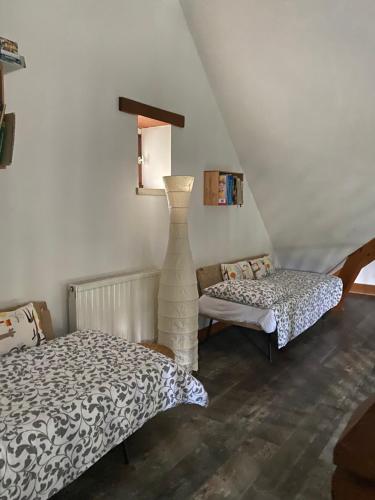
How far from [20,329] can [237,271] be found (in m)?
2.24

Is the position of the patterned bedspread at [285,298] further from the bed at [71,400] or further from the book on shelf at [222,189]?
the bed at [71,400]

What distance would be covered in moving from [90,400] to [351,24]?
253cm

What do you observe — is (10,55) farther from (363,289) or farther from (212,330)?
(363,289)

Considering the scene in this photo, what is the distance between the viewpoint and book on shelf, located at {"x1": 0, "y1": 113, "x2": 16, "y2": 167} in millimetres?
1767

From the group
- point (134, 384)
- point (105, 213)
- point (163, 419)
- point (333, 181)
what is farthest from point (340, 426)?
point (333, 181)

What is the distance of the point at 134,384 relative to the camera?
5.98 feet

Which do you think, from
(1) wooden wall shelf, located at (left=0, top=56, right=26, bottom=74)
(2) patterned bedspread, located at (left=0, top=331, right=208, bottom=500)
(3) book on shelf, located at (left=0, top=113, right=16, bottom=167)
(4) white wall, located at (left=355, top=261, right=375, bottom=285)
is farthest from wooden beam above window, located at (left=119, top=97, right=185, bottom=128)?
(4) white wall, located at (left=355, top=261, right=375, bottom=285)

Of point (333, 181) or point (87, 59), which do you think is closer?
point (87, 59)

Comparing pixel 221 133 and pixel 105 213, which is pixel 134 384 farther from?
pixel 221 133

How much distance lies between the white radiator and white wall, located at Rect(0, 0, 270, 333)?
0.40ft

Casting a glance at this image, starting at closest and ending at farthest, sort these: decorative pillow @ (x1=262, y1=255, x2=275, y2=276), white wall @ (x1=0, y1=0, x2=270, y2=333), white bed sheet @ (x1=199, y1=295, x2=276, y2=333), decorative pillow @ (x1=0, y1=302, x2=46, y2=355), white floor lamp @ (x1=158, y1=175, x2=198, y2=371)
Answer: decorative pillow @ (x1=0, y1=302, x2=46, y2=355) → white wall @ (x1=0, y1=0, x2=270, y2=333) → white floor lamp @ (x1=158, y1=175, x2=198, y2=371) → white bed sheet @ (x1=199, y1=295, x2=276, y2=333) → decorative pillow @ (x1=262, y1=255, x2=275, y2=276)

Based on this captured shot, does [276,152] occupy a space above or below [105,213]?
above

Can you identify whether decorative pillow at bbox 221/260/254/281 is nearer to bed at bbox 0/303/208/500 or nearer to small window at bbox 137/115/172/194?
small window at bbox 137/115/172/194

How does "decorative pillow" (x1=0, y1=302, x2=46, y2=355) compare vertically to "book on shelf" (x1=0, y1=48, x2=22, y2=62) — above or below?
below
